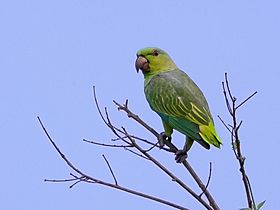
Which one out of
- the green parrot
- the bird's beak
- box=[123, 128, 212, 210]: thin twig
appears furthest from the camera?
the bird's beak

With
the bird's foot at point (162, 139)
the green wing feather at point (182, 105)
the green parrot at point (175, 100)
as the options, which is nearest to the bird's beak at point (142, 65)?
the green parrot at point (175, 100)

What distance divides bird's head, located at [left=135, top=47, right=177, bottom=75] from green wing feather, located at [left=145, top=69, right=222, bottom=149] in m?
0.11

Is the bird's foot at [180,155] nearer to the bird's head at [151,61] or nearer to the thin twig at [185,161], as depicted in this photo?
the thin twig at [185,161]

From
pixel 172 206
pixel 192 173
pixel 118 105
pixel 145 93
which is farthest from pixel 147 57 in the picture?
pixel 172 206

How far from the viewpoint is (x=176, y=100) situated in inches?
156

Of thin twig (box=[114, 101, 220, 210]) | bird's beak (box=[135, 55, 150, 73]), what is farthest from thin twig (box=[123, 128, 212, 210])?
bird's beak (box=[135, 55, 150, 73])

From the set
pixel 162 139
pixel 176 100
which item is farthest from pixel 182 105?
pixel 162 139

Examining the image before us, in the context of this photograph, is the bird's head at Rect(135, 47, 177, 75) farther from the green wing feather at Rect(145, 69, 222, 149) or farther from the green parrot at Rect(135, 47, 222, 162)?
the green wing feather at Rect(145, 69, 222, 149)

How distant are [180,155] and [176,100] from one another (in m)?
0.63

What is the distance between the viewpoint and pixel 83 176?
116 inches

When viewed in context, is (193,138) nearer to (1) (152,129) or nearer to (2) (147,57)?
(1) (152,129)

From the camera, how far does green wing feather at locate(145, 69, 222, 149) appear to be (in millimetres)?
3660

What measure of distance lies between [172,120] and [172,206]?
4.09 ft

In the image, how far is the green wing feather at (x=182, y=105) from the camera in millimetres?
3660
